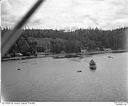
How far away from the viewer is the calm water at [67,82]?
→ 6.34ft

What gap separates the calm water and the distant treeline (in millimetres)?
129

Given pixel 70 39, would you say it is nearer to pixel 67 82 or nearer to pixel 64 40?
pixel 64 40

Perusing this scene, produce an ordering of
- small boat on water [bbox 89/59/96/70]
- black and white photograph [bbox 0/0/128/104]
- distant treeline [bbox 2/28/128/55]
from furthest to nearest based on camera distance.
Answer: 1. small boat on water [bbox 89/59/96/70]
2. distant treeline [bbox 2/28/128/55]
3. black and white photograph [bbox 0/0/128/104]

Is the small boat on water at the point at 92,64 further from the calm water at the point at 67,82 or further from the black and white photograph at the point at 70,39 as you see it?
the black and white photograph at the point at 70,39

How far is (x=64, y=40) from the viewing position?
7.22ft

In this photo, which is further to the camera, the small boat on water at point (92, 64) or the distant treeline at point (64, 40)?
the small boat on water at point (92, 64)

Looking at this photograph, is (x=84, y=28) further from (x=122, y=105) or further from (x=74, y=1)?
(x=122, y=105)

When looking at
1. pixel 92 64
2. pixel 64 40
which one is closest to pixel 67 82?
pixel 92 64

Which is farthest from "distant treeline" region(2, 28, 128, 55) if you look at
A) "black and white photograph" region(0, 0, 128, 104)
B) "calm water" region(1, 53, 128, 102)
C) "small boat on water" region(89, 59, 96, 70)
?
"small boat on water" region(89, 59, 96, 70)

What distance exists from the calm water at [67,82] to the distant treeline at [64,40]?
129 millimetres

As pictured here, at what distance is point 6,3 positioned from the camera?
187cm

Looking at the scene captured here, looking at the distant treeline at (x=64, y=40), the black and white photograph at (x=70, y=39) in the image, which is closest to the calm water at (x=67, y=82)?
the black and white photograph at (x=70, y=39)

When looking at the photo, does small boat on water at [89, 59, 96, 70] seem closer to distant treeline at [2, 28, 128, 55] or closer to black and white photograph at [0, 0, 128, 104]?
black and white photograph at [0, 0, 128, 104]

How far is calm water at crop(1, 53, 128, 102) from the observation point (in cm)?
193
